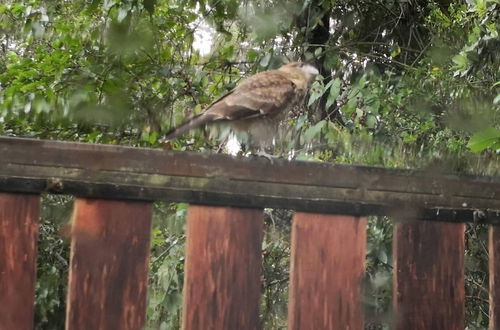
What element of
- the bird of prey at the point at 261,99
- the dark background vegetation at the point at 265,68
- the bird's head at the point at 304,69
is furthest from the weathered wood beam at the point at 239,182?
the bird's head at the point at 304,69

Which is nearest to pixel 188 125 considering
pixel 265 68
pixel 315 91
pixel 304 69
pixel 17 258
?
pixel 17 258

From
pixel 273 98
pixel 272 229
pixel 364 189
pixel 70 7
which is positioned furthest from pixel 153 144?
pixel 364 189

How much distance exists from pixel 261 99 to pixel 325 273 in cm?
136

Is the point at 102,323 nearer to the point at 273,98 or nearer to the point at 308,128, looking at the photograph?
the point at 273,98

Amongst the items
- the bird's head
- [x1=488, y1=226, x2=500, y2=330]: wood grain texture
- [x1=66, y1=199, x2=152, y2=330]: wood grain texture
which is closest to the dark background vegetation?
the bird's head

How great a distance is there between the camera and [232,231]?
1.71m

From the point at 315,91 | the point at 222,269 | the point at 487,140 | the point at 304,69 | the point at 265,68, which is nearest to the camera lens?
the point at 222,269

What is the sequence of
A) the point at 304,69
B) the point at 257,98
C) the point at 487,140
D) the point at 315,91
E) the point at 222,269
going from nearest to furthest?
the point at 222,269 < the point at 487,140 < the point at 257,98 < the point at 304,69 < the point at 315,91

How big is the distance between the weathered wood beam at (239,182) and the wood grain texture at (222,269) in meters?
0.04

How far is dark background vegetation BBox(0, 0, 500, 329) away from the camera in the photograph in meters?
3.42

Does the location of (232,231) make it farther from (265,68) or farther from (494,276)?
(265,68)

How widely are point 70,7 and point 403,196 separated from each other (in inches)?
138

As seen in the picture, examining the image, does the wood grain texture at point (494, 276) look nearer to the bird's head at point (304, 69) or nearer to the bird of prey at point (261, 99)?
the bird of prey at point (261, 99)

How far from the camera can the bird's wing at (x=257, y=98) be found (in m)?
2.66
